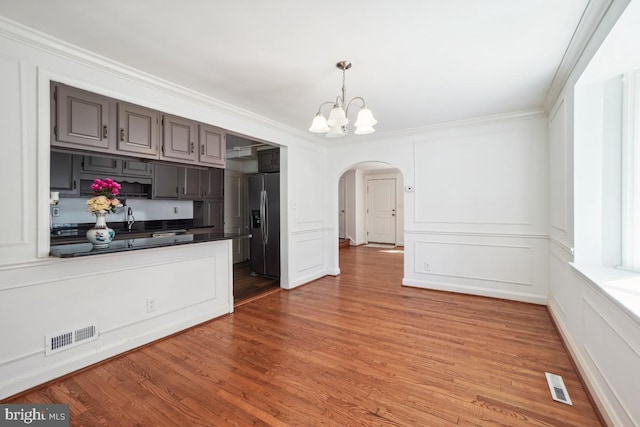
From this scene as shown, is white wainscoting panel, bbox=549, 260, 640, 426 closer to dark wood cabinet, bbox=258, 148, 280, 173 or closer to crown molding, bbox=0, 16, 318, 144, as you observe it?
crown molding, bbox=0, 16, 318, 144

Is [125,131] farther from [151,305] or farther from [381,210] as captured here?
[381,210]

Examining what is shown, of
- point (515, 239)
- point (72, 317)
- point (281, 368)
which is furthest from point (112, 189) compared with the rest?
point (515, 239)

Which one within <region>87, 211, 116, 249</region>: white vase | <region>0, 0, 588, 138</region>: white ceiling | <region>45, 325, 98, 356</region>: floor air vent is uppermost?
<region>0, 0, 588, 138</region>: white ceiling

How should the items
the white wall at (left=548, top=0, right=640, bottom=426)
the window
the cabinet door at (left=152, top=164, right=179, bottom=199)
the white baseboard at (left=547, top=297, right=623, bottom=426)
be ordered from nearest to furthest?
the white wall at (left=548, top=0, right=640, bottom=426)
the white baseboard at (left=547, top=297, right=623, bottom=426)
the window
the cabinet door at (left=152, top=164, right=179, bottom=199)

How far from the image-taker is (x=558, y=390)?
201 cm

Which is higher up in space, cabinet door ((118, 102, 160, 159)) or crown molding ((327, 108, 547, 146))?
crown molding ((327, 108, 547, 146))

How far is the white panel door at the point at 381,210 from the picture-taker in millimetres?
9266

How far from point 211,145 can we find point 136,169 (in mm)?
1568

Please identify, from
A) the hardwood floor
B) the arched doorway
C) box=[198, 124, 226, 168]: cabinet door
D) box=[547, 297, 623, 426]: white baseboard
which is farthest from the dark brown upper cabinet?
box=[547, 297, 623, 426]: white baseboard

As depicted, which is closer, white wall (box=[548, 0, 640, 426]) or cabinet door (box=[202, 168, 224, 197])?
white wall (box=[548, 0, 640, 426])

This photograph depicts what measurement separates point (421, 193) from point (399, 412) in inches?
130

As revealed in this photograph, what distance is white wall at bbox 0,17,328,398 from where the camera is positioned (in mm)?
1967

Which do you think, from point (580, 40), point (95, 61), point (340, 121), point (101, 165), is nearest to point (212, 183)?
point (101, 165)

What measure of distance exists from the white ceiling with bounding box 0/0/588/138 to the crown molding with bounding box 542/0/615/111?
5 cm
